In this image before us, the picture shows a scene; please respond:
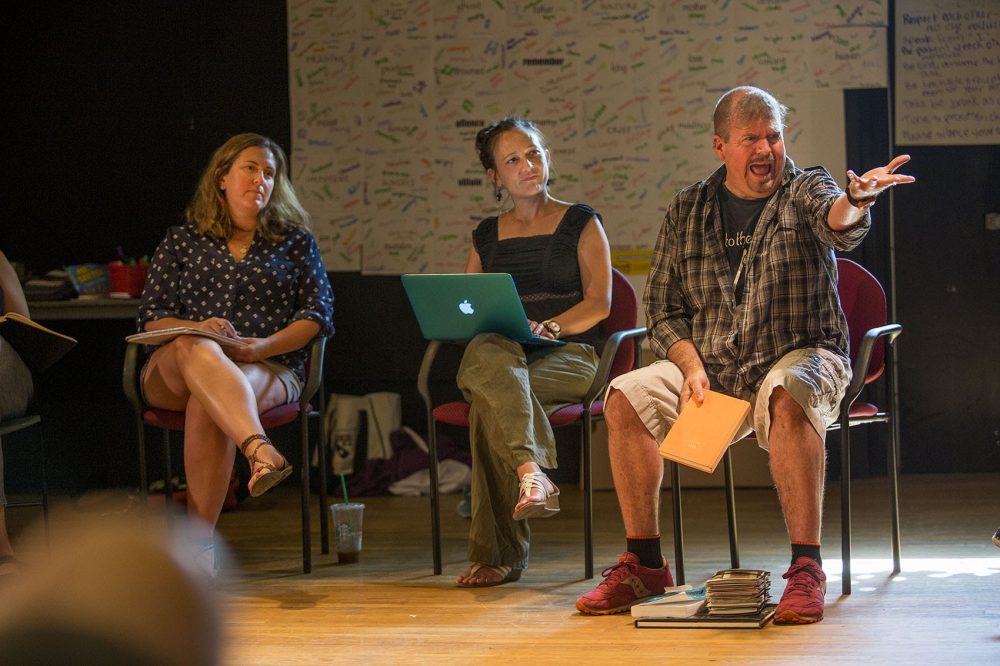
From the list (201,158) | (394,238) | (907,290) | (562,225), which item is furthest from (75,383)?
(907,290)

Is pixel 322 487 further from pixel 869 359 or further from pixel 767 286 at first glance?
pixel 869 359

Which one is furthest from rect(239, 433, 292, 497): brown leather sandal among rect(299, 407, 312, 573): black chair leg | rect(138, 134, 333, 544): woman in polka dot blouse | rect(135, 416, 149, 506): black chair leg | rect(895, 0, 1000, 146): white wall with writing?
rect(895, 0, 1000, 146): white wall with writing

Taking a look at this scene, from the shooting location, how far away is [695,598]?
2641 mm

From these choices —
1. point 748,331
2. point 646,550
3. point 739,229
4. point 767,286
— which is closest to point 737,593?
point 646,550

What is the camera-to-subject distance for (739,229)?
287 cm

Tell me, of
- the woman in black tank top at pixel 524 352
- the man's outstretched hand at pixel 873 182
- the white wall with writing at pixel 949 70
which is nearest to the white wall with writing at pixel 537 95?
the white wall with writing at pixel 949 70

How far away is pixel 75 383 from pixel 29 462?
1.30ft

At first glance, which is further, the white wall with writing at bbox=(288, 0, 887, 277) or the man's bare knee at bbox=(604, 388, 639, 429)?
the white wall with writing at bbox=(288, 0, 887, 277)

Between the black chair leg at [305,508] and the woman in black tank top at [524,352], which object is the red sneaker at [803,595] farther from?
the black chair leg at [305,508]

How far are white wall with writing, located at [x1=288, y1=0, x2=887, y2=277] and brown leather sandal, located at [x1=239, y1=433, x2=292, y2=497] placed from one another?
1989mm

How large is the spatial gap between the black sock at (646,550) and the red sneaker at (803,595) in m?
0.34

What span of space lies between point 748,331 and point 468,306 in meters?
0.76

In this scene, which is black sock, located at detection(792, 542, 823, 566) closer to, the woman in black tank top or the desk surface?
the woman in black tank top

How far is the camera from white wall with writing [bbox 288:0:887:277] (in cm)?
468
